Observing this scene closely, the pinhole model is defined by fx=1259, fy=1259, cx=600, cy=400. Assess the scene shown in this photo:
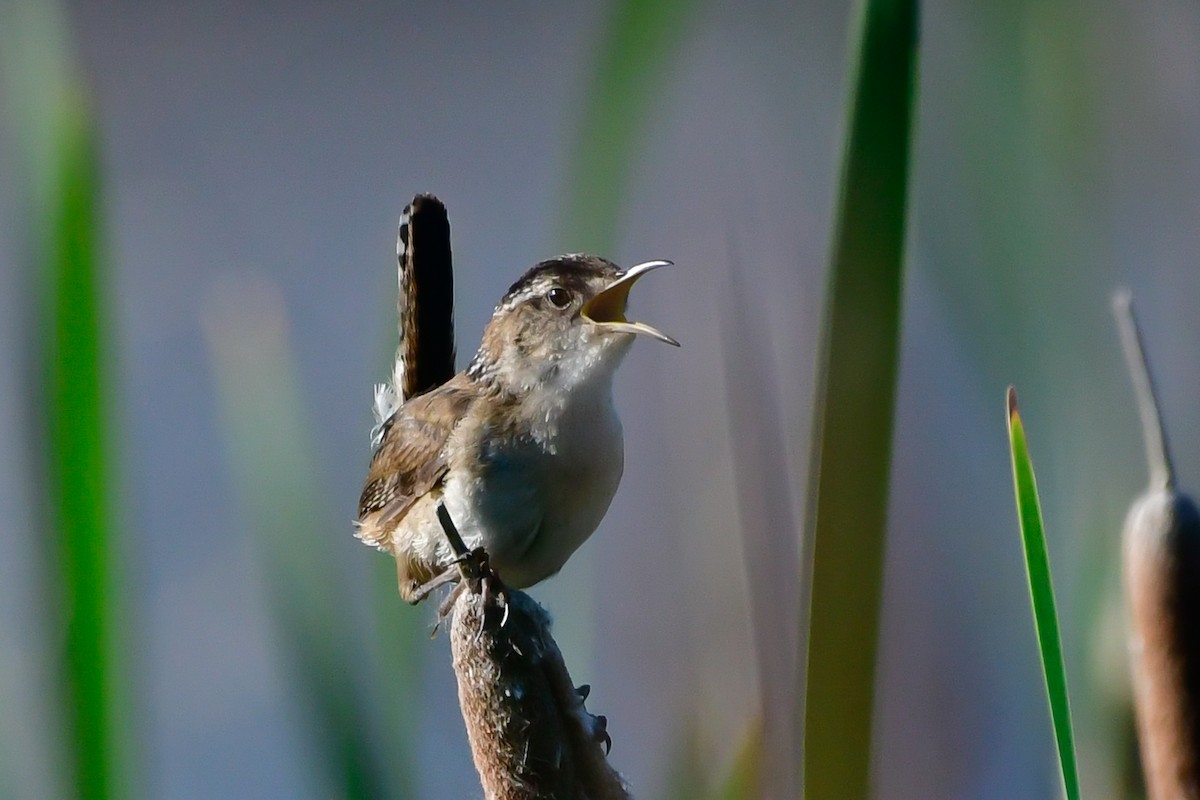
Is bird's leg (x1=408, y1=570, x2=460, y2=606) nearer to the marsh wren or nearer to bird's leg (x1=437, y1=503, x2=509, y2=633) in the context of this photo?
the marsh wren

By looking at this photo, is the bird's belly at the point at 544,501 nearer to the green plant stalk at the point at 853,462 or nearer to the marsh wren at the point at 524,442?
the marsh wren at the point at 524,442

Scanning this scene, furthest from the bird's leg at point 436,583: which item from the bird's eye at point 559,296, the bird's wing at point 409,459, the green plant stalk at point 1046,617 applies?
the green plant stalk at point 1046,617

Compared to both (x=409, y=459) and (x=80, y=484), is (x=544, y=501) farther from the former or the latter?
(x=80, y=484)

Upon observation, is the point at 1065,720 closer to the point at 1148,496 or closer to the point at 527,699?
the point at 1148,496

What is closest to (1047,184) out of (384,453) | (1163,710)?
(1163,710)

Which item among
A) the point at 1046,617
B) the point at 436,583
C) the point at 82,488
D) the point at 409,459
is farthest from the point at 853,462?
the point at 409,459

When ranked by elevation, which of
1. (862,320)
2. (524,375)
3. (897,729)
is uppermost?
(524,375)
